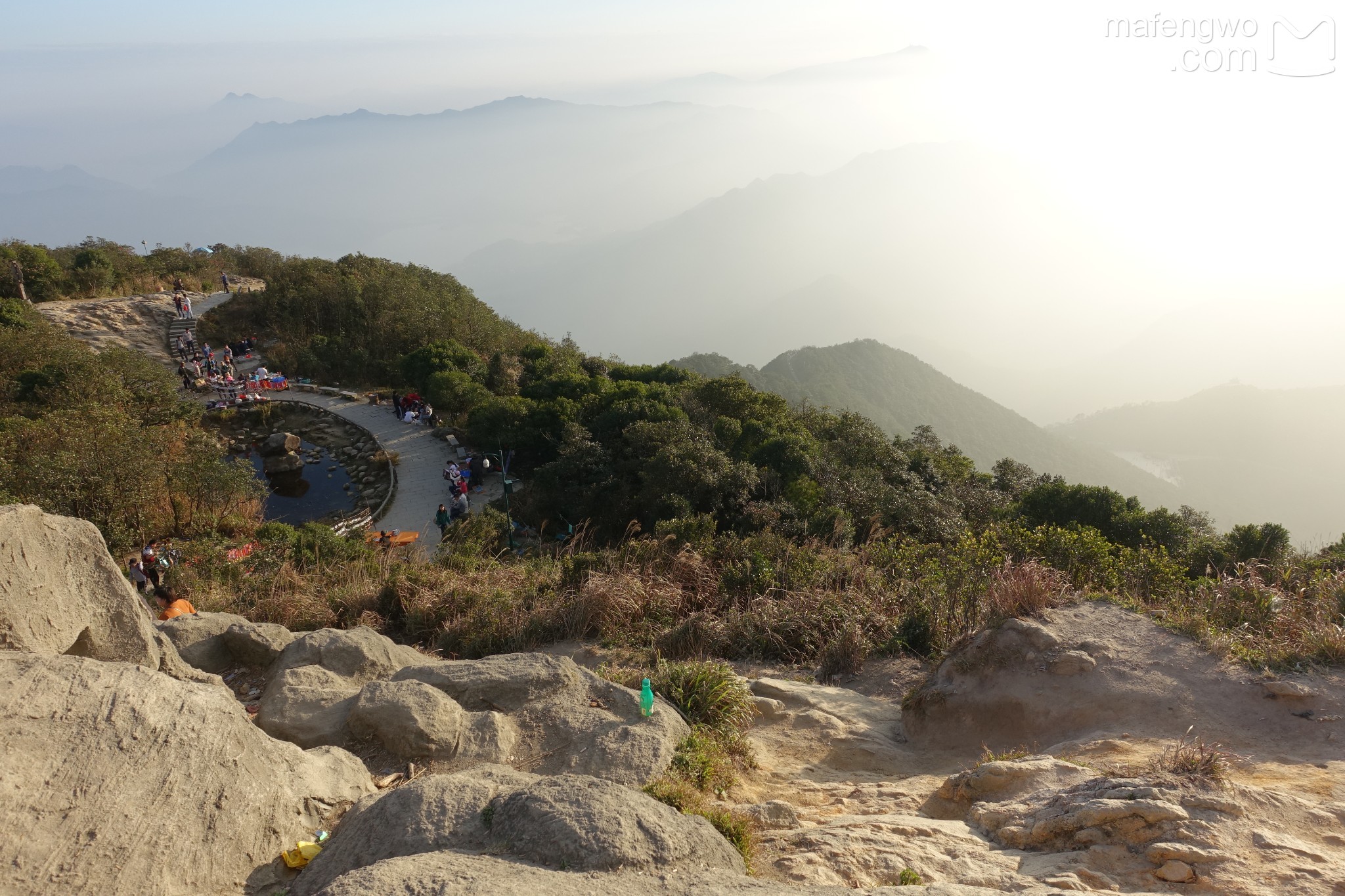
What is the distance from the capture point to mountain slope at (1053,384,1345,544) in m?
102

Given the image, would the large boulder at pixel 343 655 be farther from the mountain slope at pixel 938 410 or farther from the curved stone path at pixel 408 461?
the mountain slope at pixel 938 410

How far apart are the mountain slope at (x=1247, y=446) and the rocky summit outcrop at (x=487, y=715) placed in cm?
11451

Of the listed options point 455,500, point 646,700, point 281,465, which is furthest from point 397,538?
point 646,700

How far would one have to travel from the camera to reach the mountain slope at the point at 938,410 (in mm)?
91750

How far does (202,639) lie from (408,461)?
16.7m

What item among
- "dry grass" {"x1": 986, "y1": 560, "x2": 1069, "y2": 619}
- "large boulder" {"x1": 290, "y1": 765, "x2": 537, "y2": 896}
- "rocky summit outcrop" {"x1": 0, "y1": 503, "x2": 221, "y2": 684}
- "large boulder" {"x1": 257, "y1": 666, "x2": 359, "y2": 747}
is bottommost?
"large boulder" {"x1": 257, "y1": 666, "x2": 359, "y2": 747}

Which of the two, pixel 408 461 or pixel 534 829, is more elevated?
pixel 534 829

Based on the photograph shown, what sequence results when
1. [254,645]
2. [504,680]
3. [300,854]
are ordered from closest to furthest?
[300,854]
[504,680]
[254,645]

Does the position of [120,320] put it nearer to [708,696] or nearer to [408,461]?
[408,461]

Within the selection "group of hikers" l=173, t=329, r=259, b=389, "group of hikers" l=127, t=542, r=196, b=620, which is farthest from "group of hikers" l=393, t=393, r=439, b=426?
"group of hikers" l=127, t=542, r=196, b=620

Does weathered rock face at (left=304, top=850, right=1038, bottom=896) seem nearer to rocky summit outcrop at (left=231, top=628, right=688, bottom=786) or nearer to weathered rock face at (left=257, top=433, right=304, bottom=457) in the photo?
rocky summit outcrop at (left=231, top=628, right=688, bottom=786)

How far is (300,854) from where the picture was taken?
4.04m

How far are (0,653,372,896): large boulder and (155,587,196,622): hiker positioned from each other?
5.25 m

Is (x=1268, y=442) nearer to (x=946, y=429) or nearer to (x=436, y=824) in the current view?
(x=946, y=429)
